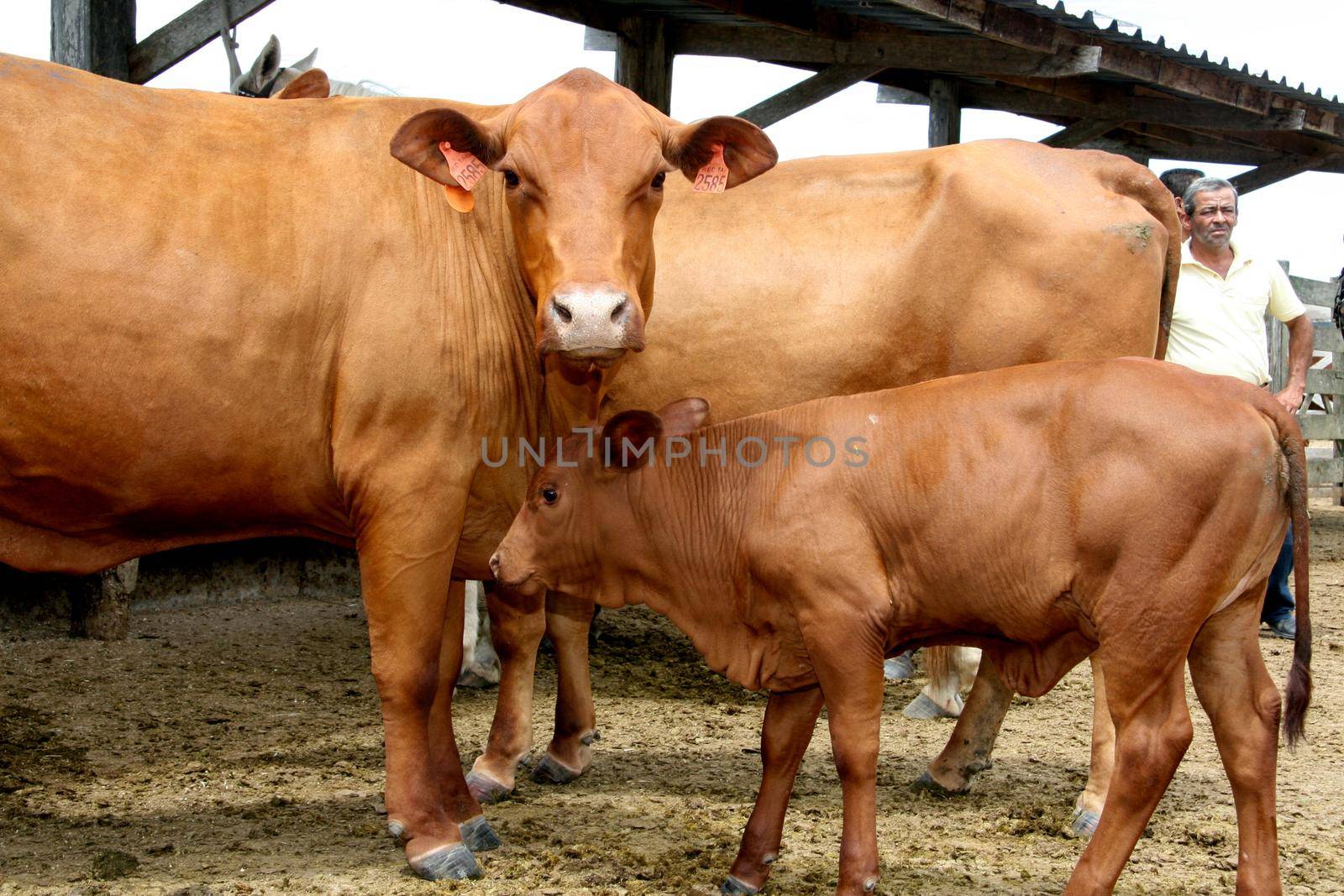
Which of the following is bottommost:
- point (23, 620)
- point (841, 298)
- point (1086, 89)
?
point (23, 620)

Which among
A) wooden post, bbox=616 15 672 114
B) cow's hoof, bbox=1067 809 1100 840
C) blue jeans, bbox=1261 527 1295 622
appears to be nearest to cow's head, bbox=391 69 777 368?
cow's hoof, bbox=1067 809 1100 840

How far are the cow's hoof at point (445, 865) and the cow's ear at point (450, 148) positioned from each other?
2.08 meters

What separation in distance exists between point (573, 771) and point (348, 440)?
6.25 feet

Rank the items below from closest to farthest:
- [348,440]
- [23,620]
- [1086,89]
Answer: [348,440], [23,620], [1086,89]

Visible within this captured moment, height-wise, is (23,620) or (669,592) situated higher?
(669,592)

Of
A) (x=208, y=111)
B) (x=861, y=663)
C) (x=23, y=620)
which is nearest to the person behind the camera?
(x=861, y=663)

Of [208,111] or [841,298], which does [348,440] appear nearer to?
[208,111]

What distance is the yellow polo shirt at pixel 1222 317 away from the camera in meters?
7.34

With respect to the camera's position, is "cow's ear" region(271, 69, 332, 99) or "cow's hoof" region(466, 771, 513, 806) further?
"cow's ear" region(271, 69, 332, 99)

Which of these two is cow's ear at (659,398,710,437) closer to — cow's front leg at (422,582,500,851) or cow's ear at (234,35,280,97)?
cow's front leg at (422,582,500,851)

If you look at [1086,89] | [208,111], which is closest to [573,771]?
[208,111]

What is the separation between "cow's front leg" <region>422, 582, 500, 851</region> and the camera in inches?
178

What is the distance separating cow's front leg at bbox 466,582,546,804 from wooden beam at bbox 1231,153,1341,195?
1017cm

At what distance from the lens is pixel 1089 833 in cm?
469
